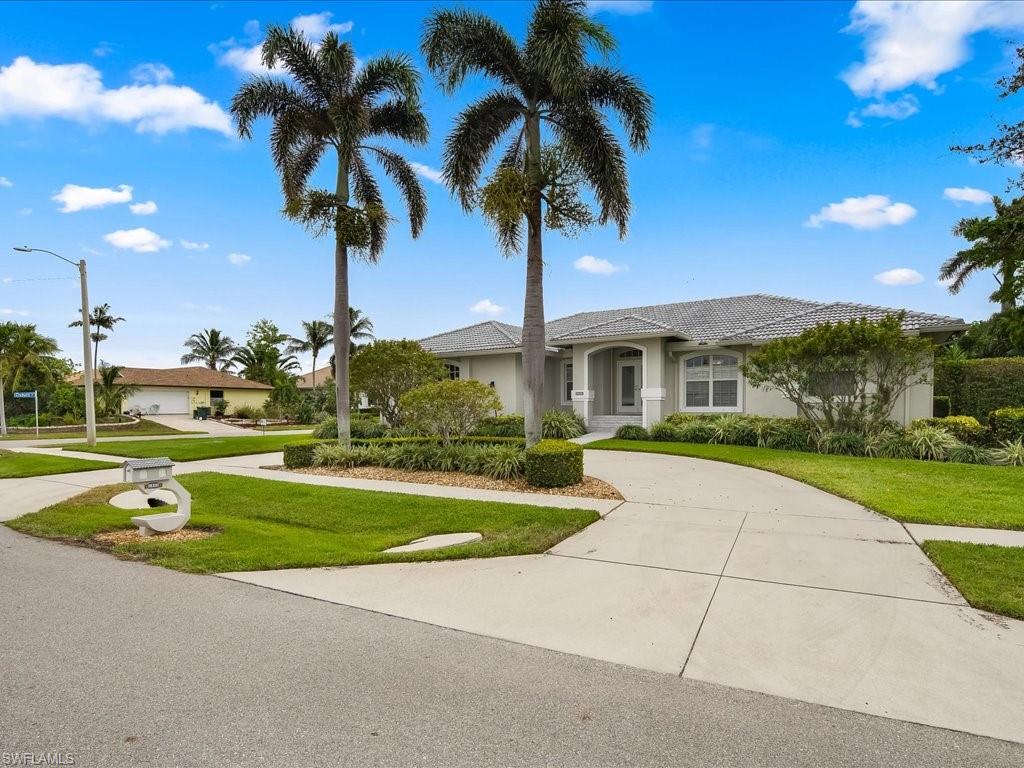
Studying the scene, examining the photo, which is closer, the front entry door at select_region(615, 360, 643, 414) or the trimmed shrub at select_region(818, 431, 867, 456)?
the trimmed shrub at select_region(818, 431, 867, 456)

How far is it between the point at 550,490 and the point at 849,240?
1456 cm

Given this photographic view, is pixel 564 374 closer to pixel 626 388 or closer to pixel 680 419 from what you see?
pixel 626 388

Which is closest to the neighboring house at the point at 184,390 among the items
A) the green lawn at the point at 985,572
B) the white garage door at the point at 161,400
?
the white garage door at the point at 161,400

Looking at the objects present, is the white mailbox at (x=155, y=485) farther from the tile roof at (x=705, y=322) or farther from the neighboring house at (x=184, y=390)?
A: the neighboring house at (x=184, y=390)

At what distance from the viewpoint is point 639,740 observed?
2.71 meters

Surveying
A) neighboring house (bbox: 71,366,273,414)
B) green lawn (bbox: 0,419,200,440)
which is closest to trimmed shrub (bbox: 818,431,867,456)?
green lawn (bbox: 0,419,200,440)

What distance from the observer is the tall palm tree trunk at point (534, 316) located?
37.7ft

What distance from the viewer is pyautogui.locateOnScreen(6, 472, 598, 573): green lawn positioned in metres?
5.95

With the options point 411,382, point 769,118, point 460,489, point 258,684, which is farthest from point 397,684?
point 769,118

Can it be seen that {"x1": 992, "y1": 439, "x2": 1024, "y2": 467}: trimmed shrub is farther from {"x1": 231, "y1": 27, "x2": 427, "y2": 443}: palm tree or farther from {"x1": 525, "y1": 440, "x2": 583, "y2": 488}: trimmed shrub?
{"x1": 231, "y1": 27, "x2": 427, "y2": 443}: palm tree

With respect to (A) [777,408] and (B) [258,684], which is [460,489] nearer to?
(B) [258,684]

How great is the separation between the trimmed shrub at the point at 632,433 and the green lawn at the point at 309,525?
991cm

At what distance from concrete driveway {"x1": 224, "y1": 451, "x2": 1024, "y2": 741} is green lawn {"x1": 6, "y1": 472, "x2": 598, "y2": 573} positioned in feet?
1.14

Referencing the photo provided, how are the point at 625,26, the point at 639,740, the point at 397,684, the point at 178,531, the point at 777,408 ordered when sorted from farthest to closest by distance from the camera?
the point at 777,408
the point at 625,26
the point at 178,531
the point at 397,684
the point at 639,740
